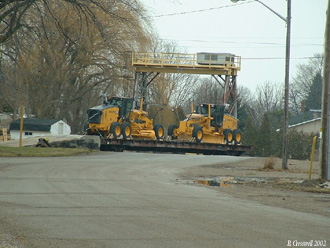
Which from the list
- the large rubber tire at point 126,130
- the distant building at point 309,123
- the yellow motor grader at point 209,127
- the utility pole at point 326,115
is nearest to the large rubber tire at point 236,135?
the yellow motor grader at point 209,127

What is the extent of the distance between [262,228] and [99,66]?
4131 cm

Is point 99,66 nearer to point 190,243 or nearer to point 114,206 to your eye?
point 114,206

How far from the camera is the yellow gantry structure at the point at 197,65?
4772cm

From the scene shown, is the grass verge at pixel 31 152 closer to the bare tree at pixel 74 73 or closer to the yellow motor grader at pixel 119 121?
the yellow motor grader at pixel 119 121

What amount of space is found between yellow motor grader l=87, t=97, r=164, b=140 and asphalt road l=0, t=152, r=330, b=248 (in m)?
25.2

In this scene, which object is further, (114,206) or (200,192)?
(200,192)

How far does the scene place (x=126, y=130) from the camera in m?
41.6

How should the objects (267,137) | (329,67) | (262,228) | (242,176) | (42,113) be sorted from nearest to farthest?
(262,228), (329,67), (242,176), (42,113), (267,137)

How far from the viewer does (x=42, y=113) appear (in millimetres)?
54094

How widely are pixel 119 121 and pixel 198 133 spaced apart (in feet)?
19.8

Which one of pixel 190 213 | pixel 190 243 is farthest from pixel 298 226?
pixel 190 243

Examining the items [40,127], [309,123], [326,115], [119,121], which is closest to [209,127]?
[119,121]

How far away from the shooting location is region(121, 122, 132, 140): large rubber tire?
134ft

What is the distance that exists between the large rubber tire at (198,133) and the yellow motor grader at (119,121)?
307cm
